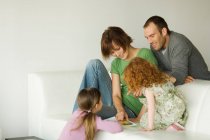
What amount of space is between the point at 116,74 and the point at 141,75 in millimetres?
566

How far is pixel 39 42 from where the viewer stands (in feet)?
13.0

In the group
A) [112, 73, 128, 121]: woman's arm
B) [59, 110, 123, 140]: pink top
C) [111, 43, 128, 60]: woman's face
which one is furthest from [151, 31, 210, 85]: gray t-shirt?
[59, 110, 123, 140]: pink top

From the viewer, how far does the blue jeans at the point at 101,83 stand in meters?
3.28

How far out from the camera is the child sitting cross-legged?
2.85 m

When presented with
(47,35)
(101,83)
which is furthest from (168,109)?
(47,35)

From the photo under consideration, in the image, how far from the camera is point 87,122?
2.86m

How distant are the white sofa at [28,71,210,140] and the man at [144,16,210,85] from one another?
0.13m

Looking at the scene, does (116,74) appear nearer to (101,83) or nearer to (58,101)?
(101,83)

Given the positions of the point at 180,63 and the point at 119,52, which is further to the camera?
the point at 119,52


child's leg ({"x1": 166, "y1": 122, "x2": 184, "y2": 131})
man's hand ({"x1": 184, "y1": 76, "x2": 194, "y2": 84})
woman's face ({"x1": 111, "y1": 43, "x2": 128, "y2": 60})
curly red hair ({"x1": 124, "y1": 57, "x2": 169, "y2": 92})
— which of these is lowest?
child's leg ({"x1": 166, "y1": 122, "x2": 184, "y2": 131})

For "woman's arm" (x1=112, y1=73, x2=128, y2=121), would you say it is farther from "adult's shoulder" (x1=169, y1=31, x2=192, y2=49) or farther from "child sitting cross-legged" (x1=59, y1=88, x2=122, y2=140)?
"adult's shoulder" (x1=169, y1=31, x2=192, y2=49)

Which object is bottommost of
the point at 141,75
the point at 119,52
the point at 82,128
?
the point at 82,128

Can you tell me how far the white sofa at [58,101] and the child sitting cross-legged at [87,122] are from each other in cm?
9

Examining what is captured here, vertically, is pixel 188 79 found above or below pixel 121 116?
above
